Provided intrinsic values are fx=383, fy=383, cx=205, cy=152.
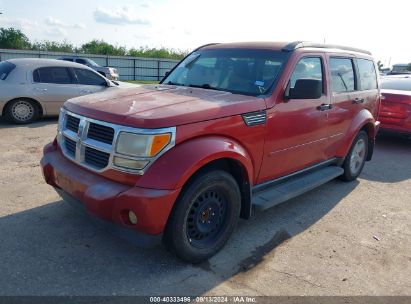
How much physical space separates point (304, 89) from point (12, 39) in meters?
52.5

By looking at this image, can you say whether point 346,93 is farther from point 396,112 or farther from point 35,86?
point 35,86

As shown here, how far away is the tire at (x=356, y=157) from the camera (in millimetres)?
5953

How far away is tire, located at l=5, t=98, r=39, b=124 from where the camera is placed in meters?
8.77

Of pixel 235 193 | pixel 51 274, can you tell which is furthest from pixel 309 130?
pixel 51 274

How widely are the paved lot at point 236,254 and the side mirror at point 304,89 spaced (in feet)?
4.92

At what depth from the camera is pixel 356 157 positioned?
623cm

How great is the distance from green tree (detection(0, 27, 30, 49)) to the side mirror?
4959cm

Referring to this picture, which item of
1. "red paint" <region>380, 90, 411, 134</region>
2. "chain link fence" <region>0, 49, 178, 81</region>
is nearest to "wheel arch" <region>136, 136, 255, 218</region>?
"red paint" <region>380, 90, 411, 134</region>

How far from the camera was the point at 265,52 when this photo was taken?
4426 millimetres

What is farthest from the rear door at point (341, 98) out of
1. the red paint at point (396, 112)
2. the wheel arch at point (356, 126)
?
the red paint at point (396, 112)

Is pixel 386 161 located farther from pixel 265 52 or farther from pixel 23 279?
pixel 23 279

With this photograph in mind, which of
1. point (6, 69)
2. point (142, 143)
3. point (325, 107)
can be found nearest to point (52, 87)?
point (6, 69)

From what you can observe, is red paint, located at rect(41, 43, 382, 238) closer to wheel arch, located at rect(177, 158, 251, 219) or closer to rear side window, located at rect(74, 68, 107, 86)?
wheel arch, located at rect(177, 158, 251, 219)

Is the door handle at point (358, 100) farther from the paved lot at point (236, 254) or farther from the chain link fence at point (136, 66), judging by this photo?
the chain link fence at point (136, 66)
